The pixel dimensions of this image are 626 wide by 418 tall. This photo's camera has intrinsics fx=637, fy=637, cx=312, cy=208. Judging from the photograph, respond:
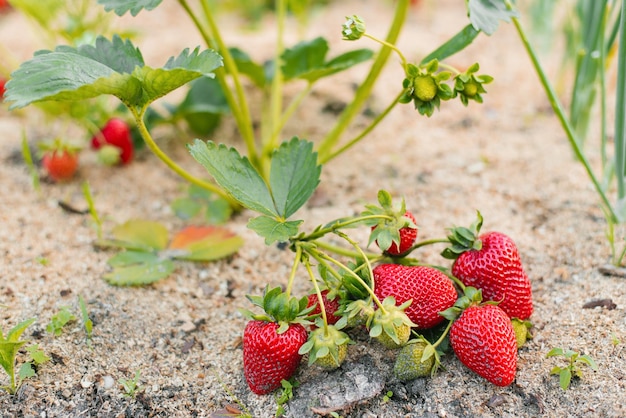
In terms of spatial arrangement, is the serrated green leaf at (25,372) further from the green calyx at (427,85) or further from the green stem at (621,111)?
the green stem at (621,111)

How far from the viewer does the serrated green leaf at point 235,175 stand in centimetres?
113

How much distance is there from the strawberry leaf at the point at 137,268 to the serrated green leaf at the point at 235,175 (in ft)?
1.08

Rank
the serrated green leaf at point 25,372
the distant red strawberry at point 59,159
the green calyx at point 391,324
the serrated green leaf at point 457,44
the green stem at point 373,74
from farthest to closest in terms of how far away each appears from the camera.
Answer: the distant red strawberry at point 59,159
the green stem at point 373,74
the serrated green leaf at point 457,44
the serrated green leaf at point 25,372
the green calyx at point 391,324

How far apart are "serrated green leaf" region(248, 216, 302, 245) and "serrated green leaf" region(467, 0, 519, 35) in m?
0.45

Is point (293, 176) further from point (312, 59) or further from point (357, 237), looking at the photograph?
point (312, 59)

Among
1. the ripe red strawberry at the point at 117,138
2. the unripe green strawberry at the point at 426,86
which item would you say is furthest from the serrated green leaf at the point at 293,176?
the ripe red strawberry at the point at 117,138

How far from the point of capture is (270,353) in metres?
1.03

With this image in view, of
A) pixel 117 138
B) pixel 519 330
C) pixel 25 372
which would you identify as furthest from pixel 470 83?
pixel 117 138

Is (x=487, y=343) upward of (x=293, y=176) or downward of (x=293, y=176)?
downward

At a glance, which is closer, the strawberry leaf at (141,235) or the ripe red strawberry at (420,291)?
the ripe red strawberry at (420,291)

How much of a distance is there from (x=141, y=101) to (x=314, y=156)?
13.1 inches

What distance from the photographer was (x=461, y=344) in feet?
3.42

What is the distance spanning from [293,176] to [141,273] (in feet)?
1.34

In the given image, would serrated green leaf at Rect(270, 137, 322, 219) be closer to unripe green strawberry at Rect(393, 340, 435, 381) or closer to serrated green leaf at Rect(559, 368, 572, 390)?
unripe green strawberry at Rect(393, 340, 435, 381)
